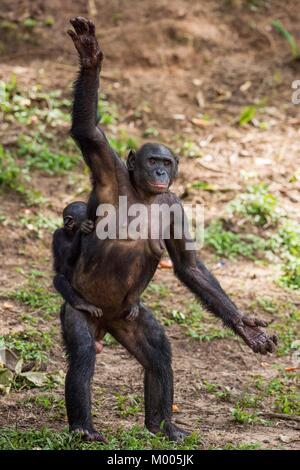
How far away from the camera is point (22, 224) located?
1076 centimetres

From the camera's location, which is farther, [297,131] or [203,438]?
A: [297,131]

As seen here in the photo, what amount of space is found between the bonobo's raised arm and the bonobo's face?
8.7 inches

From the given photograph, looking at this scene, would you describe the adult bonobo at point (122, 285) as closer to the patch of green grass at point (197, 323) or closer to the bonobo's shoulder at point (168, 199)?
the bonobo's shoulder at point (168, 199)

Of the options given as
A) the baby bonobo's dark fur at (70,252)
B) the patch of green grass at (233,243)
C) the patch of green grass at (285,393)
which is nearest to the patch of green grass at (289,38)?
the patch of green grass at (233,243)

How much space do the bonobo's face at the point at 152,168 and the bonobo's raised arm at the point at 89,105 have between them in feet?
0.73

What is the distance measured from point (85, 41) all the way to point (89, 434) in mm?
2938

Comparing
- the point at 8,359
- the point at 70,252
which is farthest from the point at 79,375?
the point at 8,359

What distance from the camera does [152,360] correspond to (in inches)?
284

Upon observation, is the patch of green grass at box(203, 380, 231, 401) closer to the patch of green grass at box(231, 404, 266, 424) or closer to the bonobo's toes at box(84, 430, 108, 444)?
the patch of green grass at box(231, 404, 266, 424)

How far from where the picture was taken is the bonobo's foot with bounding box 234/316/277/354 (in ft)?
23.1

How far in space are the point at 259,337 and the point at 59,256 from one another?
6.65 feet

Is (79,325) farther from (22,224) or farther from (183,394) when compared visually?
(22,224)

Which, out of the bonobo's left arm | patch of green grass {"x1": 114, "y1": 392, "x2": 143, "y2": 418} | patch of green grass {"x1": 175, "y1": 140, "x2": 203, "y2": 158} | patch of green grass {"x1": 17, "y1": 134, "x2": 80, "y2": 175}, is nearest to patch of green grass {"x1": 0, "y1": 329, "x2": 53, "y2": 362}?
patch of green grass {"x1": 114, "y1": 392, "x2": 143, "y2": 418}
